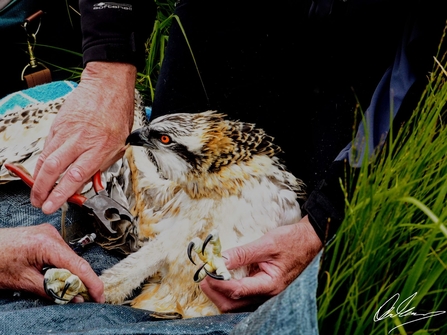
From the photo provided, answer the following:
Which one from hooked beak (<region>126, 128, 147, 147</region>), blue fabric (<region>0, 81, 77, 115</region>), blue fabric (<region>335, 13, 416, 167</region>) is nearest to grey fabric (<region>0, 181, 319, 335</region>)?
hooked beak (<region>126, 128, 147, 147</region>)

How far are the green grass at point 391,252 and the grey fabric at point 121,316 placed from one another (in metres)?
0.10

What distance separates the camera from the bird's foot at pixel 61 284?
5.52ft

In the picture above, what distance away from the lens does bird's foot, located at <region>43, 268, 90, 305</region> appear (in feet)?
5.52

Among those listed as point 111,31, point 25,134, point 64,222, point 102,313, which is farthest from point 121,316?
point 111,31

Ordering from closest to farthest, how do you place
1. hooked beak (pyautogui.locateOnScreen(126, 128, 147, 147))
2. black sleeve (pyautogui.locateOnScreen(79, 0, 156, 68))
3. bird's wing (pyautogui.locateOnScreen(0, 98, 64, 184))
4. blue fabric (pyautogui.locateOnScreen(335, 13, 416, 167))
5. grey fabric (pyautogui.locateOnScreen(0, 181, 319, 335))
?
grey fabric (pyautogui.locateOnScreen(0, 181, 319, 335)) < blue fabric (pyautogui.locateOnScreen(335, 13, 416, 167)) < hooked beak (pyautogui.locateOnScreen(126, 128, 147, 147)) < bird's wing (pyautogui.locateOnScreen(0, 98, 64, 184)) < black sleeve (pyautogui.locateOnScreen(79, 0, 156, 68))

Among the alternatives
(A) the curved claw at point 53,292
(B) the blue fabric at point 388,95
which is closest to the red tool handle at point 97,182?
(A) the curved claw at point 53,292

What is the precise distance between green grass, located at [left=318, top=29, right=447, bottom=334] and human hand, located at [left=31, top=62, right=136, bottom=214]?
38.5 inches

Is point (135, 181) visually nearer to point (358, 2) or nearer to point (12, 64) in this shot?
point (358, 2)

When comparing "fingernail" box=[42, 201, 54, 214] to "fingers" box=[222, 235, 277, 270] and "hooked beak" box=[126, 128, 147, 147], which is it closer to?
"hooked beak" box=[126, 128, 147, 147]

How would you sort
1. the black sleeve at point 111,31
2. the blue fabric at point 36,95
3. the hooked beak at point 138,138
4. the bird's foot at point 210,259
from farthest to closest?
the blue fabric at point 36,95, the black sleeve at point 111,31, the hooked beak at point 138,138, the bird's foot at point 210,259

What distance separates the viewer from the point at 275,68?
2.24 m

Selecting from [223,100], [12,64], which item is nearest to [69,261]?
[223,100]

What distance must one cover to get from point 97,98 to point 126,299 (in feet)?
2.60

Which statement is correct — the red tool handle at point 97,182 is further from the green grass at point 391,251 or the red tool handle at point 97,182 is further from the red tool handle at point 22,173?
the green grass at point 391,251
